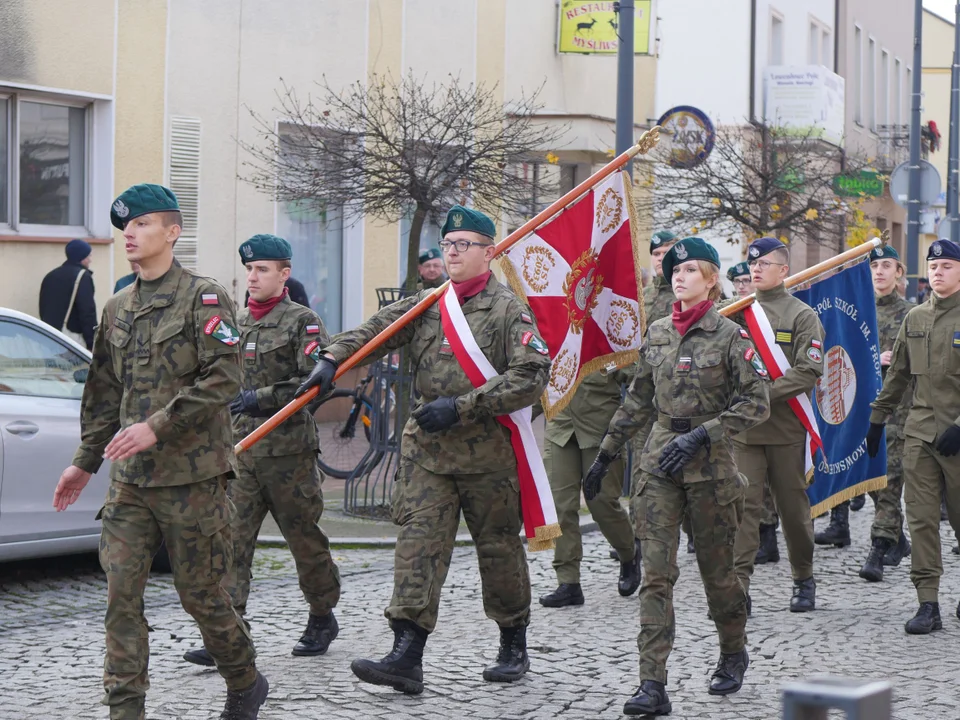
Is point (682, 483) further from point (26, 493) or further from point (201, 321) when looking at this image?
point (26, 493)

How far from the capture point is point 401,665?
245 inches

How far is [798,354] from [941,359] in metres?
0.75

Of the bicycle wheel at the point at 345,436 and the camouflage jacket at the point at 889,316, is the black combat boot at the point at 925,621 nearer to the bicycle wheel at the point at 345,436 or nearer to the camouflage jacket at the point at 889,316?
the camouflage jacket at the point at 889,316

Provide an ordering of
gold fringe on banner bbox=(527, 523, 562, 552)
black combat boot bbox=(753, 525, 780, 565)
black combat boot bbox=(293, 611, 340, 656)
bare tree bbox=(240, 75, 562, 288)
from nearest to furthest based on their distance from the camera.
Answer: gold fringe on banner bbox=(527, 523, 562, 552) → black combat boot bbox=(293, 611, 340, 656) → black combat boot bbox=(753, 525, 780, 565) → bare tree bbox=(240, 75, 562, 288)

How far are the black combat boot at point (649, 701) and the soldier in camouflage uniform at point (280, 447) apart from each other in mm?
1629

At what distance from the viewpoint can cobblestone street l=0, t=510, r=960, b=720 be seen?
20.1 ft

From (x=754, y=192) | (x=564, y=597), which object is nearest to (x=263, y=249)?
(x=564, y=597)

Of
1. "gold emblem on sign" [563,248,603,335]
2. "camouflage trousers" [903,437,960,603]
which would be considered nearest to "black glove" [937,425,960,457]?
"camouflage trousers" [903,437,960,603]

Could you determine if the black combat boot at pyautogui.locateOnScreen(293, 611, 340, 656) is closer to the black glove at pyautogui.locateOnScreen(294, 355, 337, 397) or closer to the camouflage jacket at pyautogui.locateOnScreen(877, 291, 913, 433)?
the black glove at pyautogui.locateOnScreen(294, 355, 337, 397)

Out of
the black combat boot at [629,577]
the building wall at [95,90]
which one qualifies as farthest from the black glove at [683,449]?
the building wall at [95,90]

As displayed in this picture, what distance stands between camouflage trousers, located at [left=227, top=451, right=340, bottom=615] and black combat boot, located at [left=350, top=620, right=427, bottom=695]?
768 mm

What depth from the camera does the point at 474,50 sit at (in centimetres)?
1947

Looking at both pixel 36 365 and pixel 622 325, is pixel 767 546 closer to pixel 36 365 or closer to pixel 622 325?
pixel 622 325

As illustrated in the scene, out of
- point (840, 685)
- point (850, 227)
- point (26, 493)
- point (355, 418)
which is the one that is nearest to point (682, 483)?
point (26, 493)
